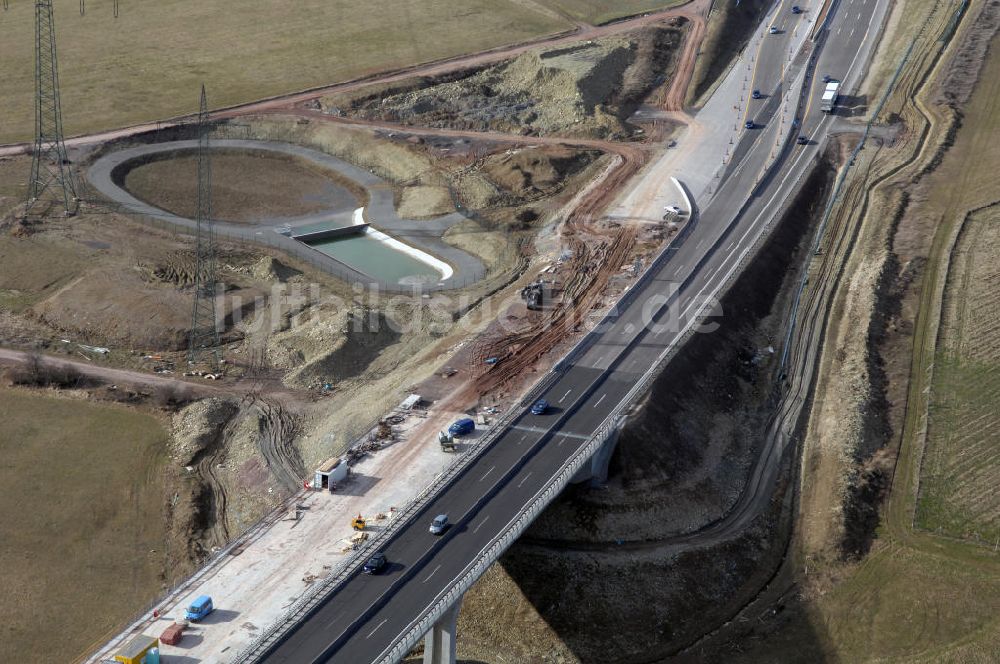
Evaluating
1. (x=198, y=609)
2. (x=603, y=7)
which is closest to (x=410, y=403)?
(x=198, y=609)

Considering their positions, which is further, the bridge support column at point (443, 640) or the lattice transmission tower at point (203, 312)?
the lattice transmission tower at point (203, 312)

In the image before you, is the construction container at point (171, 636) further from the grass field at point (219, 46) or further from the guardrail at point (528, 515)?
the grass field at point (219, 46)

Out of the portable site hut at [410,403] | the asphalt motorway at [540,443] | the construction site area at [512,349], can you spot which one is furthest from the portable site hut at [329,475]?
the portable site hut at [410,403]

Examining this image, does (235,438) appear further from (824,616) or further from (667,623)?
(824,616)

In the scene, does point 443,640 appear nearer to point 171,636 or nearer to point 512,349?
point 171,636

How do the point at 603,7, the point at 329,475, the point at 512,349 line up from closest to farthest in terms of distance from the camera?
1. the point at 329,475
2. the point at 512,349
3. the point at 603,7
